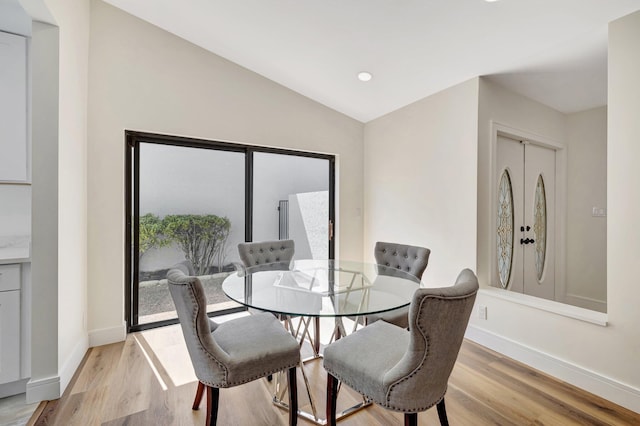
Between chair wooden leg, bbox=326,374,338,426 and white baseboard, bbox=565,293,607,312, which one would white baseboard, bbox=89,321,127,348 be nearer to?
chair wooden leg, bbox=326,374,338,426

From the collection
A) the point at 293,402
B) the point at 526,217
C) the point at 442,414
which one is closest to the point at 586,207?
the point at 526,217

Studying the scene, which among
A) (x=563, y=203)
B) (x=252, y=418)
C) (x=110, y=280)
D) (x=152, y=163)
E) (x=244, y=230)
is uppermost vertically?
(x=152, y=163)

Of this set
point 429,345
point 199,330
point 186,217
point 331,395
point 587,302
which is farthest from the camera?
point 587,302

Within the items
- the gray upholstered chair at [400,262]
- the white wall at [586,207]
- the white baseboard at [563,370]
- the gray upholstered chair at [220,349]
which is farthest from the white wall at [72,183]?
the white wall at [586,207]

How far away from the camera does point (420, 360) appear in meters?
1.20

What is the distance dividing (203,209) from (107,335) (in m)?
1.42

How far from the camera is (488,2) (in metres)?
1.89

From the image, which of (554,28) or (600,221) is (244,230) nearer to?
(554,28)

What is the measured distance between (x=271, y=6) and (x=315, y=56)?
0.65 meters

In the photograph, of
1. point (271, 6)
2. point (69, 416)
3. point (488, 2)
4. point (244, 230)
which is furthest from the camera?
point (244, 230)

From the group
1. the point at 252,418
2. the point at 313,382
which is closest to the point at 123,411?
the point at 252,418

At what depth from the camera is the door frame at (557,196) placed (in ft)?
9.13

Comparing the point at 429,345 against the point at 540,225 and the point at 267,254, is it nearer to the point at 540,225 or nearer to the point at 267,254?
the point at 267,254

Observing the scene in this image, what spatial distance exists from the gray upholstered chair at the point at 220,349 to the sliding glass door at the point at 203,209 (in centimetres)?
149
